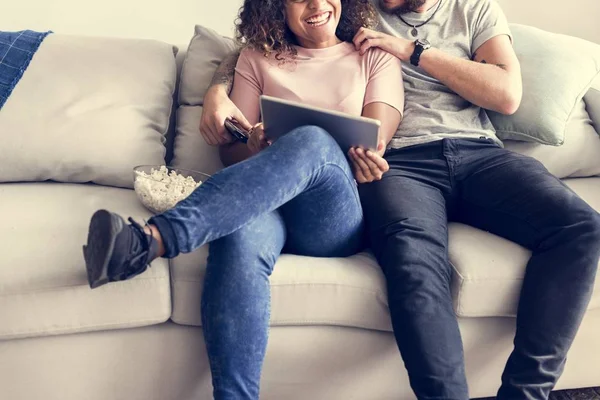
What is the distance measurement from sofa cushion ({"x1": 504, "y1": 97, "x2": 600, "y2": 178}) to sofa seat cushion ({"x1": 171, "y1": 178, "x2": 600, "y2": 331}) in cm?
49

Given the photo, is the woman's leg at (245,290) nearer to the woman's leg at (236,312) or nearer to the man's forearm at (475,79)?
the woman's leg at (236,312)

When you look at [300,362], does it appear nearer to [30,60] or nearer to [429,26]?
[429,26]

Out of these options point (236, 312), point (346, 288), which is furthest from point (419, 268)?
point (236, 312)

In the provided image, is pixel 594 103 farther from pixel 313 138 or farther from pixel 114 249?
pixel 114 249

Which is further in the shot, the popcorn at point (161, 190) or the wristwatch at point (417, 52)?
the wristwatch at point (417, 52)

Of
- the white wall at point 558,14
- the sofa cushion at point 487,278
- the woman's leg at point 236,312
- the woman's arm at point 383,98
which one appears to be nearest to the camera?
the woman's leg at point 236,312

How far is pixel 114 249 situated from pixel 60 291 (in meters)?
0.23

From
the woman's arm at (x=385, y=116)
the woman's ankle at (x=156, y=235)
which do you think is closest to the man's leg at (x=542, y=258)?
the woman's arm at (x=385, y=116)

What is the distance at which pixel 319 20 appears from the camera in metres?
1.43

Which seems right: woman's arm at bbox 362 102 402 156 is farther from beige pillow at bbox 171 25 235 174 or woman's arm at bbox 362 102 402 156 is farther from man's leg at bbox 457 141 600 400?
beige pillow at bbox 171 25 235 174

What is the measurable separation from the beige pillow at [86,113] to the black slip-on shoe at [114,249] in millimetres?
523

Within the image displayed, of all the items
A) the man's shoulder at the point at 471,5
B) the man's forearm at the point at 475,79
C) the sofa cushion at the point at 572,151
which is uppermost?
the man's shoulder at the point at 471,5

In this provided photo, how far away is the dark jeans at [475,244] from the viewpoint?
3.50ft

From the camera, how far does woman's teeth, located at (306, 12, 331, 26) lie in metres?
1.42
